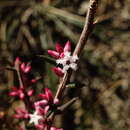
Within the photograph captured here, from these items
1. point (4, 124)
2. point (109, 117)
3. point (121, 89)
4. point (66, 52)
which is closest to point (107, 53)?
point (121, 89)

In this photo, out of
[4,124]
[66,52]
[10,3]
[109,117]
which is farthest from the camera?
[10,3]

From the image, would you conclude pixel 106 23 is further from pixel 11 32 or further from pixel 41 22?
pixel 11 32

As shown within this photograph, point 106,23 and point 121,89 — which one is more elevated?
point 106,23

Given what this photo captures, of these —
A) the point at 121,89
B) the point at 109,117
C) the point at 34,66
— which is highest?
the point at 34,66

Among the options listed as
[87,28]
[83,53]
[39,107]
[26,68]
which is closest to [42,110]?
[39,107]

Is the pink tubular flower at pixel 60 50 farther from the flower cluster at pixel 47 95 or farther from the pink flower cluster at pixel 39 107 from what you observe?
the pink flower cluster at pixel 39 107

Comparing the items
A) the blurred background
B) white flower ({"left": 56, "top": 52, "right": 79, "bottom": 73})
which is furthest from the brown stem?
the blurred background

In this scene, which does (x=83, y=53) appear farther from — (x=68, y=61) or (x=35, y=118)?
(x=68, y=61)
